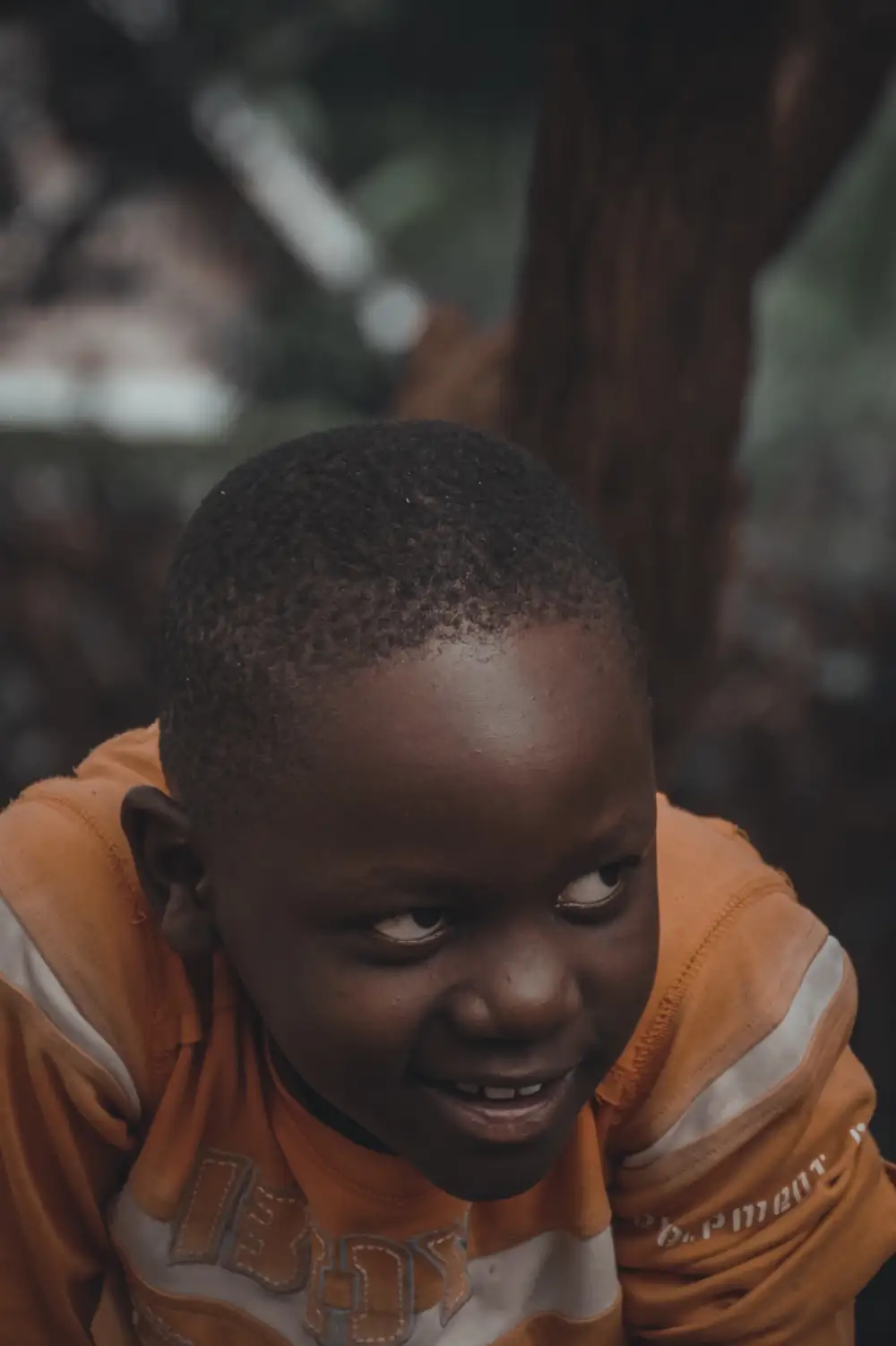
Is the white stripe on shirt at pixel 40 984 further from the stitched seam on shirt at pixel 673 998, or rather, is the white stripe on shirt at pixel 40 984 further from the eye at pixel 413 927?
the stitched seam on shirt at pixel 673 998

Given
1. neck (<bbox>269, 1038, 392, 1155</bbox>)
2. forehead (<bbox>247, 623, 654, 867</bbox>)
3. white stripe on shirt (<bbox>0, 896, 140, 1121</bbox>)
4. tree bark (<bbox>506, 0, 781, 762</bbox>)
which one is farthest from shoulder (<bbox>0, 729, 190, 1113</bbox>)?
tree bark (<bbox>506, 0, 781, 762</bbox>)

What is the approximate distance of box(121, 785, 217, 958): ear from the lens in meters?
1.32

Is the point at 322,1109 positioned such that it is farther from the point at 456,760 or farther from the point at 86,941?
the point at 456,760

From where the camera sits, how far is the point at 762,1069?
1.40 meters

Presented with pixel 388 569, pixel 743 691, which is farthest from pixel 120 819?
pixel 743 691

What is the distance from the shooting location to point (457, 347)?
129 inches

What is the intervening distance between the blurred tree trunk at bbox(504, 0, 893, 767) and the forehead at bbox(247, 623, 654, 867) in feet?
4.09

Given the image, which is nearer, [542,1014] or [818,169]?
[542,1014]

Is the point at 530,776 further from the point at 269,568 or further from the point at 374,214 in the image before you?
the point at 374,214

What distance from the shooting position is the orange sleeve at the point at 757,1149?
1411 millimetres

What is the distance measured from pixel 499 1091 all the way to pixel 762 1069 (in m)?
0.28

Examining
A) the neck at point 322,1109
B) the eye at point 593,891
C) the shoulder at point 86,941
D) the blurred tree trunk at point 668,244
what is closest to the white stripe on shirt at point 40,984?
the shoulder at point 86,941

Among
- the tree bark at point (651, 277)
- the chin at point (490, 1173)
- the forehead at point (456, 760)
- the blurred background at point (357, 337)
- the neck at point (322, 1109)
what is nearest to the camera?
the forehead at point (456, 760)

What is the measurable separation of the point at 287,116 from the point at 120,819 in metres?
5.87
